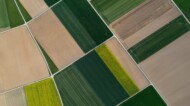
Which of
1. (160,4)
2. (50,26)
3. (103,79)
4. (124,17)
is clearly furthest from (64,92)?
(160,4)

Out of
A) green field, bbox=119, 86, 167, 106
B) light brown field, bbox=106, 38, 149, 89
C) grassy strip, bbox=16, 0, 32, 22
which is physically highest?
grassy strip, bbox=16, 0, 32, 22

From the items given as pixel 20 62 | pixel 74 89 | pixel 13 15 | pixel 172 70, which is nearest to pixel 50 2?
pixel 13 15

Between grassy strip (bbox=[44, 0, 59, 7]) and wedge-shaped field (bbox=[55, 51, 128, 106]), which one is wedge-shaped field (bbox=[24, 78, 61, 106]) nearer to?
wedge-shaped field (bbox=[55, 51, 128, 106])

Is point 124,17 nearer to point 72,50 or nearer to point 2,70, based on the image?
point 72,50

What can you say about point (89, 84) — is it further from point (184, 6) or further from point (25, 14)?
point (184, 6)

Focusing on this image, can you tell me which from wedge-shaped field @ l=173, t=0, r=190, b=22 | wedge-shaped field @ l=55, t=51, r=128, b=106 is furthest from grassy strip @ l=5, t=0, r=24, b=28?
wedge-shaped field @ l=173, t=0, r=190, b=22

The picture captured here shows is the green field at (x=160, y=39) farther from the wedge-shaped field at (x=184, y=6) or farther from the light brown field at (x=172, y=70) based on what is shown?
the wedge-shaped field at (x=184, y=6)
